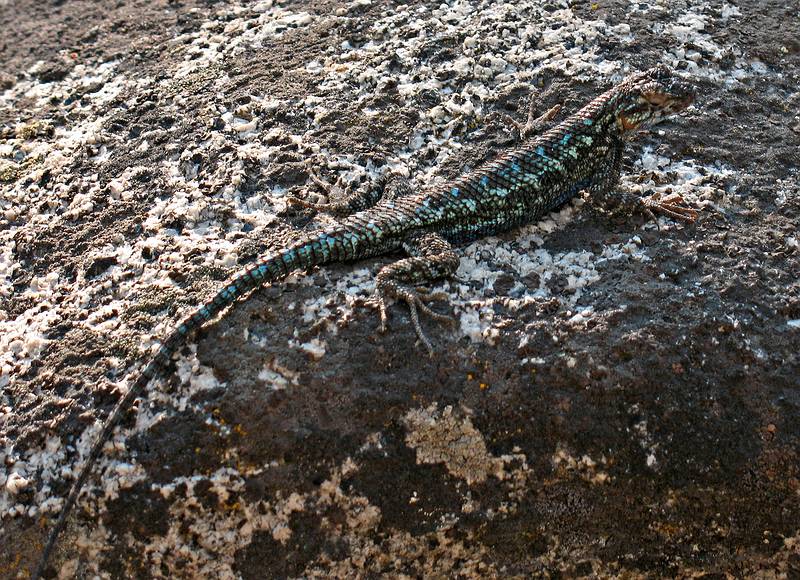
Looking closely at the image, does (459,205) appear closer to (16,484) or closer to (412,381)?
(412,381)

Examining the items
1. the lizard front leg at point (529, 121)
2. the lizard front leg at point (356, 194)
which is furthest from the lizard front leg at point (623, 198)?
the lizard front leg at point (356, 194)

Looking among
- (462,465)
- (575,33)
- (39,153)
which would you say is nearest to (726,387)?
(462,465)

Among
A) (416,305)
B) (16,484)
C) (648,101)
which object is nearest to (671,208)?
(648,101)

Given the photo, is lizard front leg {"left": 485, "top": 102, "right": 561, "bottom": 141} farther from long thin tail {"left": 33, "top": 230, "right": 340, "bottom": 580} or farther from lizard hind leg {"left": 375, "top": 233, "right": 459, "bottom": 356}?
long thin tail {"left": 33, "top": 230, "right": 340, "bottom": 580}

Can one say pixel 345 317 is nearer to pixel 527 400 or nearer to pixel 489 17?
pixel 527 400

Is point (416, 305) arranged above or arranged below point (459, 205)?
below

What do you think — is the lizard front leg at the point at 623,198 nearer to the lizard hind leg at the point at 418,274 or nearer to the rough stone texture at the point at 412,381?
the rough stone texture at the point at 412,381
